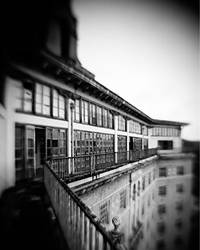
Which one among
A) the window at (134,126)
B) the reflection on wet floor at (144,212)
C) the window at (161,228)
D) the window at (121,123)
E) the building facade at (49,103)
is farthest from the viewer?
the window at (161,228)

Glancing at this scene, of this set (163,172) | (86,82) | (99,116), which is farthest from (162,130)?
(163,172)

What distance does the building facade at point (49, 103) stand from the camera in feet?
2.17

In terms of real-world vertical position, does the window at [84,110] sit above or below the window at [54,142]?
above

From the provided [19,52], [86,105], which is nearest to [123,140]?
[86,105]

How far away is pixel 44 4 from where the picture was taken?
28.0 inches

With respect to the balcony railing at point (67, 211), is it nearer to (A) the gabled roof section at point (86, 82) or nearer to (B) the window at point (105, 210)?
(A) the gabled roof section at point (86, 82)

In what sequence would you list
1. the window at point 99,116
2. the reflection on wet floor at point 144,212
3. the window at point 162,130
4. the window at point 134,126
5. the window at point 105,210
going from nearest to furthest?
the window at point 99,116, the window at point 134,126, the reflection on wet floor at point 144,212, the window at point 105,210, the window at point 162,130

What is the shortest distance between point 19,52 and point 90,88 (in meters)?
0.68

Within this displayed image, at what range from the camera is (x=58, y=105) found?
1000 millimetres

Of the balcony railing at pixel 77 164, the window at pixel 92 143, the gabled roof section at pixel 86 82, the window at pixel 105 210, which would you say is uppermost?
the gabled roof section at pixel 86 82

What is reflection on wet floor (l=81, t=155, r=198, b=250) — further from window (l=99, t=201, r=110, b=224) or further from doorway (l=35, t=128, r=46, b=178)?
doorway (l=35, t=128, r=46, b=178)

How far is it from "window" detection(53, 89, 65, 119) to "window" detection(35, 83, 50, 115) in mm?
70

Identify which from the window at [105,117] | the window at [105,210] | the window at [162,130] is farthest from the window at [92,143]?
the window at [162,130]

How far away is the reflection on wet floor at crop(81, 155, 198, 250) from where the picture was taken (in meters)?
2.13
